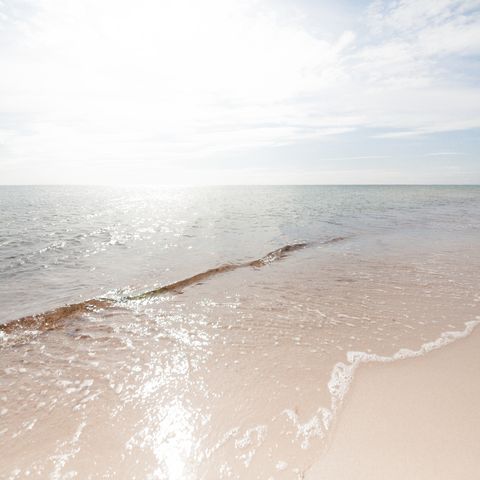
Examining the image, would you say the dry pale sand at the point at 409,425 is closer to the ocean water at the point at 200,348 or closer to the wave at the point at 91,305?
the ocean water at the point at 200,348

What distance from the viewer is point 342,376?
16.4 ft

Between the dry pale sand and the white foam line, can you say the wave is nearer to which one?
the white foam line

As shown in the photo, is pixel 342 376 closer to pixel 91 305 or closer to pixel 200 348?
pixel 200 348

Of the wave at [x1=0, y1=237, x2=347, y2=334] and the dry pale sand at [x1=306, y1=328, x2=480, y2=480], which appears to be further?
the wave at [x1=0, y1=237, x2=347, y2=334]

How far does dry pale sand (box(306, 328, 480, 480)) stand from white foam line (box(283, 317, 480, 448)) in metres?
0.13

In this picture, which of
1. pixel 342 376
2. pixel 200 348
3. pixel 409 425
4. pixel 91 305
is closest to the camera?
pixel 409 425

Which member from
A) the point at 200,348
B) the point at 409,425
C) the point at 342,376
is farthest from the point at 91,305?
the point at 409,425

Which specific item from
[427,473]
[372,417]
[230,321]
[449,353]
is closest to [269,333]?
[230,321]

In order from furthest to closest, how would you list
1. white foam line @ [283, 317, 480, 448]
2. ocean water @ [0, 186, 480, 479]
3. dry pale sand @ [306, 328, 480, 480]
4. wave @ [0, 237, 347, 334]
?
wave @ [0, 237, 347, 334] → white foam line @ [283, 317, 480, 448] → ocean water @ [0, 186, 480, 479] → dry pale sand @ [306, 328, 480, 480]

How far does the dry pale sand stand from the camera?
3.23 m

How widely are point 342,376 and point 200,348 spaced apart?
8.89 feet

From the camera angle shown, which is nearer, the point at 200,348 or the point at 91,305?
the point at 200,348

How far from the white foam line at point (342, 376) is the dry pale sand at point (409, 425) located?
128 millimetres

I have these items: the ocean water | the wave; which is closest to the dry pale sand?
the ocean water
